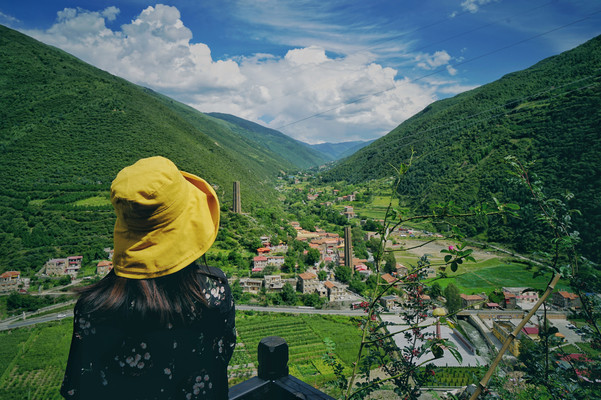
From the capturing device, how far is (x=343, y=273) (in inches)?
902

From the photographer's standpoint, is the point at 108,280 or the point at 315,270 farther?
the point at 315,270

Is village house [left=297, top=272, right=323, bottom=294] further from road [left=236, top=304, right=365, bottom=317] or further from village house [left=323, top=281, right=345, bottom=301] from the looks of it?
road [left=236, top=304, right=365, bottom=317]

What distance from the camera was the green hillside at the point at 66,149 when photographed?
2098cm

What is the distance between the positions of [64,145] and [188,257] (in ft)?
118

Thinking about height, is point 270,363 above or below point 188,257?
below

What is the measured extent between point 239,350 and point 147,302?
1569cm

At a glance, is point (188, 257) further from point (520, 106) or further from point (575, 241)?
point (520, 106)

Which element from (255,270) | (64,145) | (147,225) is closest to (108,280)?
(147,225)

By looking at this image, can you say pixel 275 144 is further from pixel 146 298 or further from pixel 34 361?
pixel 146 298

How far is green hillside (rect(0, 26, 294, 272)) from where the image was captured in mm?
20984

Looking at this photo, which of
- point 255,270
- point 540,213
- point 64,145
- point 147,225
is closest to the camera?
point 147,225

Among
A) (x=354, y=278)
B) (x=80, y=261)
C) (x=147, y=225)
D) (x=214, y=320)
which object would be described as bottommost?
(x=354, y=278)

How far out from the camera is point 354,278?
22.8 m

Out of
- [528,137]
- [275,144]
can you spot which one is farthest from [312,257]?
[275,144]
